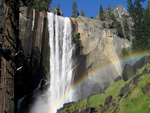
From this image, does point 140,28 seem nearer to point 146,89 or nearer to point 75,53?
point 75,53

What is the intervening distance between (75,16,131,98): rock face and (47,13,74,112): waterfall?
6.85ft

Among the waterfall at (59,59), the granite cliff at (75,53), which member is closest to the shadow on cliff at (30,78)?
the granite cliff at (75,53)

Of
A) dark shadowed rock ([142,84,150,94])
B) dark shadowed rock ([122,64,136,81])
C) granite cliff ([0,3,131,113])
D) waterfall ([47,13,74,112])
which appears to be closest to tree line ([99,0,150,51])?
granite cliff ([0,3,131,113])

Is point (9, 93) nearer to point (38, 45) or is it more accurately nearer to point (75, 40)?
point (38, 45)

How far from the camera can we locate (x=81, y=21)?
32.3m

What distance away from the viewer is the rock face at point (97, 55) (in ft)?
94.7

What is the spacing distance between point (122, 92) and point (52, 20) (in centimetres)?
1833

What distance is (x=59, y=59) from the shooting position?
2823 centimetres

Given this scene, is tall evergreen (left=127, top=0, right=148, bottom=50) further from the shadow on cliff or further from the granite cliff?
the shadow on cliff

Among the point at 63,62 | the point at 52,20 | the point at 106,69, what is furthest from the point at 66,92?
the point at 52,20

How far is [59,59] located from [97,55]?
7219mm

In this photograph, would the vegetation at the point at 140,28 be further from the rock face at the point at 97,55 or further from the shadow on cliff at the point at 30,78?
the shadow on cliff at the point at 30,78

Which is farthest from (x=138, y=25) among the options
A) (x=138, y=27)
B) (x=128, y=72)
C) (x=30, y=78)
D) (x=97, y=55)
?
(x=30, y=78)

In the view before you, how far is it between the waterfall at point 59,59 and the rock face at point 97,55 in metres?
2.09
